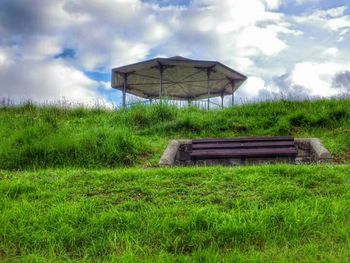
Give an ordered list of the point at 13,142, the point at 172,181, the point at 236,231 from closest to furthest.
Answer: the point at 236,231 < the point at 172,181 < the point at 13,142

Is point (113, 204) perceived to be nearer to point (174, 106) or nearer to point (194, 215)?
point (194, 215)

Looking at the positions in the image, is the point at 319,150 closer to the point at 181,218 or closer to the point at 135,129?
the point at 135,129

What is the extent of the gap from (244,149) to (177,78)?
13064 millimetres

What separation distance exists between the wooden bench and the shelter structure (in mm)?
8428

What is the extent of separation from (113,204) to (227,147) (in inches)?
160

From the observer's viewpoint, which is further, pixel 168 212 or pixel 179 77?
pixel 179 77

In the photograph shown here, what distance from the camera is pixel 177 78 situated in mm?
21375

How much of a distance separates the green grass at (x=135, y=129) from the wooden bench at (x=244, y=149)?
0.73m

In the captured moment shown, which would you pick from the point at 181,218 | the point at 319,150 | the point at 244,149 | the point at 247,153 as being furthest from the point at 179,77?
the point at 181,218

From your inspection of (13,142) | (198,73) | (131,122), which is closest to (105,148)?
(13,142)

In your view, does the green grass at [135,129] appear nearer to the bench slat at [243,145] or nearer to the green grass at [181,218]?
the bench slat at [243,145]

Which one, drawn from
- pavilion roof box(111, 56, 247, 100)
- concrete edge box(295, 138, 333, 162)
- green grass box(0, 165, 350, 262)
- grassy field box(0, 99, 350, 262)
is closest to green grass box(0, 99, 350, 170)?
grassy field box(0, 99, 350, 262)

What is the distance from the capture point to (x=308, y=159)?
8.57m

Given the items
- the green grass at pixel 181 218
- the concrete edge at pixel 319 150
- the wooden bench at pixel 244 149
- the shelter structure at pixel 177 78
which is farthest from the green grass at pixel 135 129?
the shelter structure at pixel 177 78
